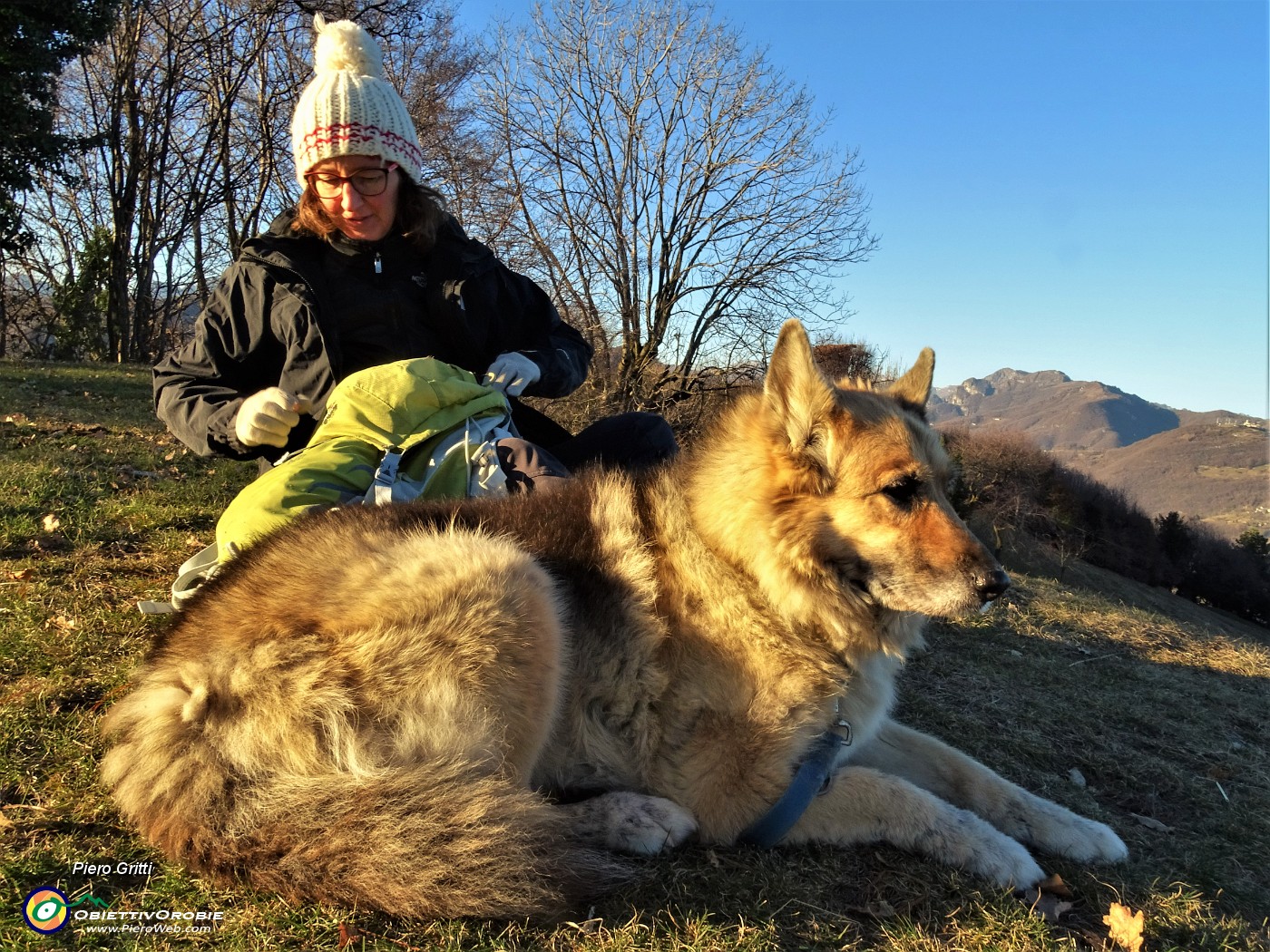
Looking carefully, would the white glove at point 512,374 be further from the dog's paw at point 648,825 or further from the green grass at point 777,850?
the dog's paw at point 648,825

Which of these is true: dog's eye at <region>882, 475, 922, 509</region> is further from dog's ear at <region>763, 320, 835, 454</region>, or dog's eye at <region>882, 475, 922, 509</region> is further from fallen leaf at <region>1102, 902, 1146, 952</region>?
fallen leaf at <region>1102, 902, 1146, 952</region>

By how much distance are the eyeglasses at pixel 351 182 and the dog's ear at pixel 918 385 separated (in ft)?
10.5

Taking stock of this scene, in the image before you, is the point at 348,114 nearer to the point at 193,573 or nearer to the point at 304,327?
the point at 304,327

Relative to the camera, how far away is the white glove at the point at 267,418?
12.8ft

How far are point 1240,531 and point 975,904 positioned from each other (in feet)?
130

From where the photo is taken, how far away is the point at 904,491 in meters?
2.96

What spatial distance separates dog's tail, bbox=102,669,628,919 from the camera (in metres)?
2.06

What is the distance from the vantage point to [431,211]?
465 cm

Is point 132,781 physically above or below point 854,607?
below

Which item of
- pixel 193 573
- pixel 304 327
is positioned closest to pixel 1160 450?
pixel 304 327

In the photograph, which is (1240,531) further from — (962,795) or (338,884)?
(338,884)

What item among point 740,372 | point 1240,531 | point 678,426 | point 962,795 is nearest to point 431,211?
point 962,795

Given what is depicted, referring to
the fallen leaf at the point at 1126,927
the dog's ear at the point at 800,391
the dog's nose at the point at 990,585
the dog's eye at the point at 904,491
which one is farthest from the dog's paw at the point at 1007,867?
the dog's ear at the point at 800,391

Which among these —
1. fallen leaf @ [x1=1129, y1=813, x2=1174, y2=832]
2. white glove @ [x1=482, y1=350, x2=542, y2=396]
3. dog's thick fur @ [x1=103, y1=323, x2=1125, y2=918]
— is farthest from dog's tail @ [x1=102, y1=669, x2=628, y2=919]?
fallen leaf @ [x1=1129, y1=813, x2=1174, y2=832]
